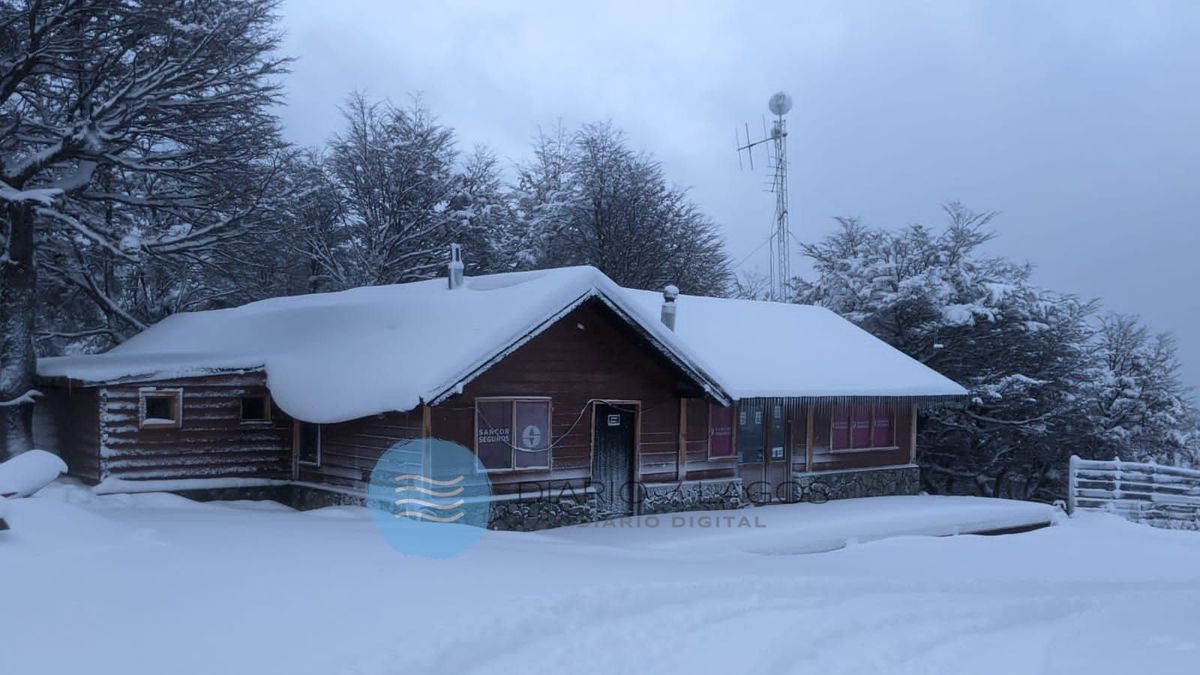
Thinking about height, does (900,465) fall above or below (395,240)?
below

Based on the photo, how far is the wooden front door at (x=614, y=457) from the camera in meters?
17.4

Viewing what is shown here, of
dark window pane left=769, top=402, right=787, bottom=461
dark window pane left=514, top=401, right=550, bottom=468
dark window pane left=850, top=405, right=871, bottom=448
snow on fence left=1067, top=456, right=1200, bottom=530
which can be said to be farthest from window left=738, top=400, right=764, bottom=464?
snow on fence left=1067, top=456, right=1200, bottom=530

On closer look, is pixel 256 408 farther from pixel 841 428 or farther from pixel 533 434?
pixel 841 428

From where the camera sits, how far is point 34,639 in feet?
22.1

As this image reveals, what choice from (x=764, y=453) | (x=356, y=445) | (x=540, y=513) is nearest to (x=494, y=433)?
(x=540, y=513)

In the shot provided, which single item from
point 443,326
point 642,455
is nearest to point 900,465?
point 642,455

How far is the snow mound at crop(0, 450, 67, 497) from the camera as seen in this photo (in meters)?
11.1

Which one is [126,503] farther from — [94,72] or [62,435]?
[94,72]

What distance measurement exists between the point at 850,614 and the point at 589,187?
106 feet

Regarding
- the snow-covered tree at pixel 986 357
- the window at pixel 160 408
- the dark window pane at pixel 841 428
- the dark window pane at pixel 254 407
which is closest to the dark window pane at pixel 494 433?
the dark window pane at pixel 254 407

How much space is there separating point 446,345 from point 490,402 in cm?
121

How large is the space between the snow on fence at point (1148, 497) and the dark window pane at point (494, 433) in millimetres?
12552

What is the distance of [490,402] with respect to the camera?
15.7 meters

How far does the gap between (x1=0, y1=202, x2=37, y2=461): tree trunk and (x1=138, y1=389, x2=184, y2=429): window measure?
3078 mm
